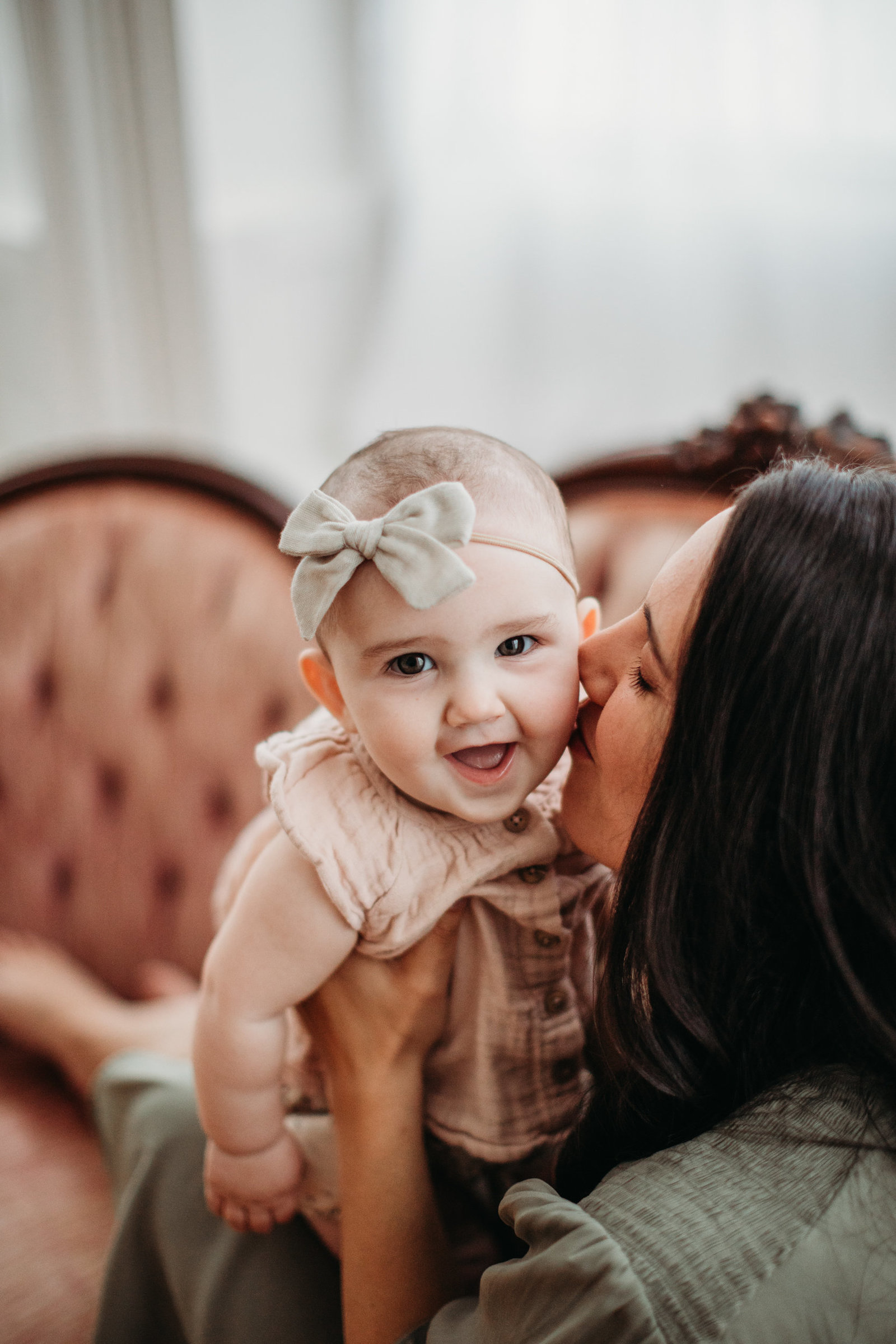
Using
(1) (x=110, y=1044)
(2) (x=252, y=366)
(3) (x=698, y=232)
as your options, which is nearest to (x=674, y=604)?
(3) (x=698, y=232)

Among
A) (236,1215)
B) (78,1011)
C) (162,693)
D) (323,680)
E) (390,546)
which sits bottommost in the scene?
(78,1011)

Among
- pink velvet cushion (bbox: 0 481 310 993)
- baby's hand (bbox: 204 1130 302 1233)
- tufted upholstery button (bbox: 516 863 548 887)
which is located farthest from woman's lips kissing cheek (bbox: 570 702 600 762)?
pink velvet cushion (bbox: 0 481 310 993)

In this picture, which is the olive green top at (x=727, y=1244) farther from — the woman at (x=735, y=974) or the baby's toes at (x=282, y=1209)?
the baby's toes at (x=282, y=1209)

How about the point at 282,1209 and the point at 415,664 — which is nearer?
the point at 415,664

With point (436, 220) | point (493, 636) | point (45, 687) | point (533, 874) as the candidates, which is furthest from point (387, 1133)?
point (436, 220)

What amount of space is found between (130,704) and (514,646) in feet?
3.52

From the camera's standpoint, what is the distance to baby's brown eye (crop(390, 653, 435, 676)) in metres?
0.69

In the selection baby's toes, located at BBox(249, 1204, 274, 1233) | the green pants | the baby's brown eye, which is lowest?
the green pants

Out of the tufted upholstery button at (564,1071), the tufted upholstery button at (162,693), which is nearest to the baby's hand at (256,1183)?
the tufted upholstery button at (564,1071)

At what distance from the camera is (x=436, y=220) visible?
1629 millimetres

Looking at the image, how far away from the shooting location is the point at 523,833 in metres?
0.78

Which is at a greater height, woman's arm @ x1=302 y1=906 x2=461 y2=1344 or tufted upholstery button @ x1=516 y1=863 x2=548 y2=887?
tufted upholstery button @ x1=516 y1=863 x2=548 y2=887

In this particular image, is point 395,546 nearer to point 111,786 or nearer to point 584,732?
point 584,732

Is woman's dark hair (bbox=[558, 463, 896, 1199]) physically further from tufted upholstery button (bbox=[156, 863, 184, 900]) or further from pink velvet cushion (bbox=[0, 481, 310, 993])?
tufted upholstery button (bbox=[156, 863, 184, 900])
